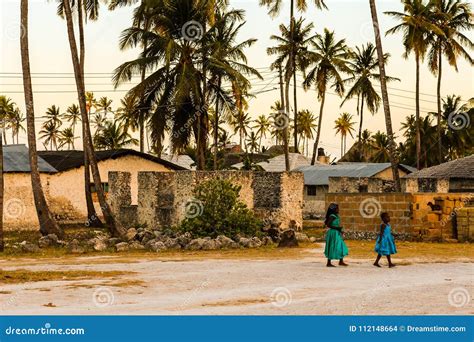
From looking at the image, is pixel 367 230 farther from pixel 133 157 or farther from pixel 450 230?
pixel 133 157

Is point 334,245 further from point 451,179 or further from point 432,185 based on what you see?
point 451,179

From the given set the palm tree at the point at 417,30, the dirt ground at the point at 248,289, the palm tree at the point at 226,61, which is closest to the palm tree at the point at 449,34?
the palm tree at the point at 417,30

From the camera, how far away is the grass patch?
526 inches

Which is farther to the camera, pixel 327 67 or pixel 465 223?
pixel 327 67

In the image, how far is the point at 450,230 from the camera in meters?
22.4

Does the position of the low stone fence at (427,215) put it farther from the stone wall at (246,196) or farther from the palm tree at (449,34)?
the palm tree at (449,34)

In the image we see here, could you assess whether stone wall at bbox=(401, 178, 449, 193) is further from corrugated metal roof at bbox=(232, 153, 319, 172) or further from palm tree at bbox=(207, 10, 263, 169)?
corrugated metal roof at bbox=(232, 153, 319, 172)

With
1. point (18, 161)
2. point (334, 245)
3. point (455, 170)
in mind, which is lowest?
point (334, 245)

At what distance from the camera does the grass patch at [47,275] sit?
43.8ft

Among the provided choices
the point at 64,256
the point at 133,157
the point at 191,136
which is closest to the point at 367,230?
the point at 64,256

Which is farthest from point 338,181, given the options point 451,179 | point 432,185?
point 451,179

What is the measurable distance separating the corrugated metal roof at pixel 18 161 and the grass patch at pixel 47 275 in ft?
51.7

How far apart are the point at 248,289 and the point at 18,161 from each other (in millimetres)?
20678

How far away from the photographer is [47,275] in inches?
551
